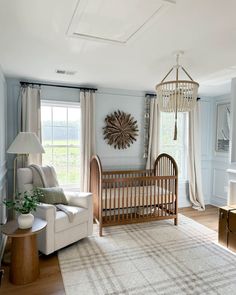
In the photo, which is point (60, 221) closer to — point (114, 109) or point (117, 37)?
point (117, 37)

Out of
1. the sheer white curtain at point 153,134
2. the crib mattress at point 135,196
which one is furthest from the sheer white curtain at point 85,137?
the sheer white curtain at point 153,134

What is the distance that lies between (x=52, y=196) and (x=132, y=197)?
4.04 ft

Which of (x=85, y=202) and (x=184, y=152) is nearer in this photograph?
(x=85, y=202)

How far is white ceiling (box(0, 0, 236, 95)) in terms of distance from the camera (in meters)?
1.55

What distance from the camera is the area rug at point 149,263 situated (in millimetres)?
2115

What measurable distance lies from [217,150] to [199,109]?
984mm

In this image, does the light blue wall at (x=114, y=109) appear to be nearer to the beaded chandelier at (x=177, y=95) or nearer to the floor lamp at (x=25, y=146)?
the floor lamp at (x=25, y=146)

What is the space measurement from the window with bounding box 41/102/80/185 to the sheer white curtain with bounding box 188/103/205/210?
89.9 inches

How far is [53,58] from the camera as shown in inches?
103

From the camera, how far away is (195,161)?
183 inches

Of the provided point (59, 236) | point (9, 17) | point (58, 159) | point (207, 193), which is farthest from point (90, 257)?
point (207, 193)

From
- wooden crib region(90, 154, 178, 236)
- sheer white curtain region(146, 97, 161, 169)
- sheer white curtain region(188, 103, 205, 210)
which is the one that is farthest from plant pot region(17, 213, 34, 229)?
sheer white curtain region(188, 103, 205, 210)

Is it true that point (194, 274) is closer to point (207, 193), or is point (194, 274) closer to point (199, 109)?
point (207, 193)

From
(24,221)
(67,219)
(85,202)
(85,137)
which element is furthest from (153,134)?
(24,221)
